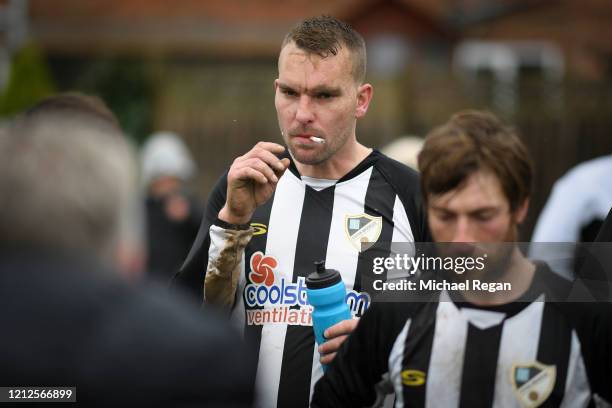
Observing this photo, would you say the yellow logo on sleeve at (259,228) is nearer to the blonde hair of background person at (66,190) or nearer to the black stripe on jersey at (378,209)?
the black stripe on jersey at (378,209)

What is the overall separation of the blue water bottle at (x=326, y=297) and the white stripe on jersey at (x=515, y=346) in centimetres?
54

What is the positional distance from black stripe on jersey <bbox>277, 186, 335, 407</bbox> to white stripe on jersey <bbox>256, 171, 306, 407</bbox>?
0.02 metres

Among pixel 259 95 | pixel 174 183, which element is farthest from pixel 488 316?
pixel 259 95

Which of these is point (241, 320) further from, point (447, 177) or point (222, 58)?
point (222, 58)

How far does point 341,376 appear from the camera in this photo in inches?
109

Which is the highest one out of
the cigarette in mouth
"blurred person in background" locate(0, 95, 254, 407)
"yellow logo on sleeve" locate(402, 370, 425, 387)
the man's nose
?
the man's nose

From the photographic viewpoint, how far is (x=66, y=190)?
1.85 m

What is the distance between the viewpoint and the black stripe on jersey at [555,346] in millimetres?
2604

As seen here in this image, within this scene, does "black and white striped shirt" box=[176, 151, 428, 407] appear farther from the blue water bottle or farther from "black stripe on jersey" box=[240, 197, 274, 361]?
the blue water bottle

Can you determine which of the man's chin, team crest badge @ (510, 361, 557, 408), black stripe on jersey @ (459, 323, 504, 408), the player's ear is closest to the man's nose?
the man's chin

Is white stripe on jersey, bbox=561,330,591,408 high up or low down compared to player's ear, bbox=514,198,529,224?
down

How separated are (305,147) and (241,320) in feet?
2.23

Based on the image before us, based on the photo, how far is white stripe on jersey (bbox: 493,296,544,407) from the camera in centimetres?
265
